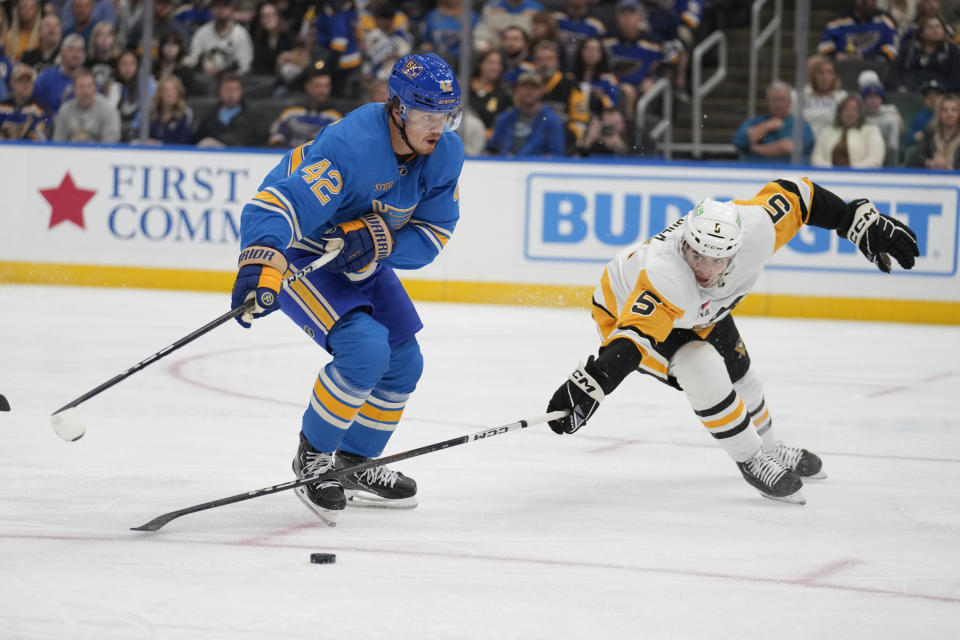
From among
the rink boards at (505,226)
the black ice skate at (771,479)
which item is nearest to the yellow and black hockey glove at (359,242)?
the black ice skate at (771,479)

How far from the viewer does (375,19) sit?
995cm

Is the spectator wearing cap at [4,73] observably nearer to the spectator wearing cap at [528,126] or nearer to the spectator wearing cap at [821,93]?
the spectator wearing cap at [528,126]

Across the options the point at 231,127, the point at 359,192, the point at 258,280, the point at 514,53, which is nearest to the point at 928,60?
the point at 514,53

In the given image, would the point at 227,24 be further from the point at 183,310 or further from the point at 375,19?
the point at 183,310

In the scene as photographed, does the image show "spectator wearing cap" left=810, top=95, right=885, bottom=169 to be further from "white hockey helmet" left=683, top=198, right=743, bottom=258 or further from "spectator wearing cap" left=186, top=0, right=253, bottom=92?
"white hockey helmet" left=683, top=198, right=743, bottom=258

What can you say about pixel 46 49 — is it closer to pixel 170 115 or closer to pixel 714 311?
pixel 170 115

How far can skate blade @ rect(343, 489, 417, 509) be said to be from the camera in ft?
11.8

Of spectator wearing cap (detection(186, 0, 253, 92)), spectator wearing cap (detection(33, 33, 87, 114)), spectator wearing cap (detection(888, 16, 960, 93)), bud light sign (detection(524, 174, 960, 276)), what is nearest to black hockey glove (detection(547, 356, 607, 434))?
bud light sign (detection(524, 174, 960, 276))

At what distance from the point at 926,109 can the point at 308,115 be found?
4236 mm

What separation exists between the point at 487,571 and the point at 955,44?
6.86 meters

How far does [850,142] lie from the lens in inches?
348

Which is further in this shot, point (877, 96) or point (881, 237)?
point (877, 96)

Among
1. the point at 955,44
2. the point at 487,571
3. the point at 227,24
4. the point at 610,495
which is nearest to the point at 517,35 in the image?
the point at 227,24

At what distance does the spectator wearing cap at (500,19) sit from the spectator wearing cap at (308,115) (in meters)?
1.13
